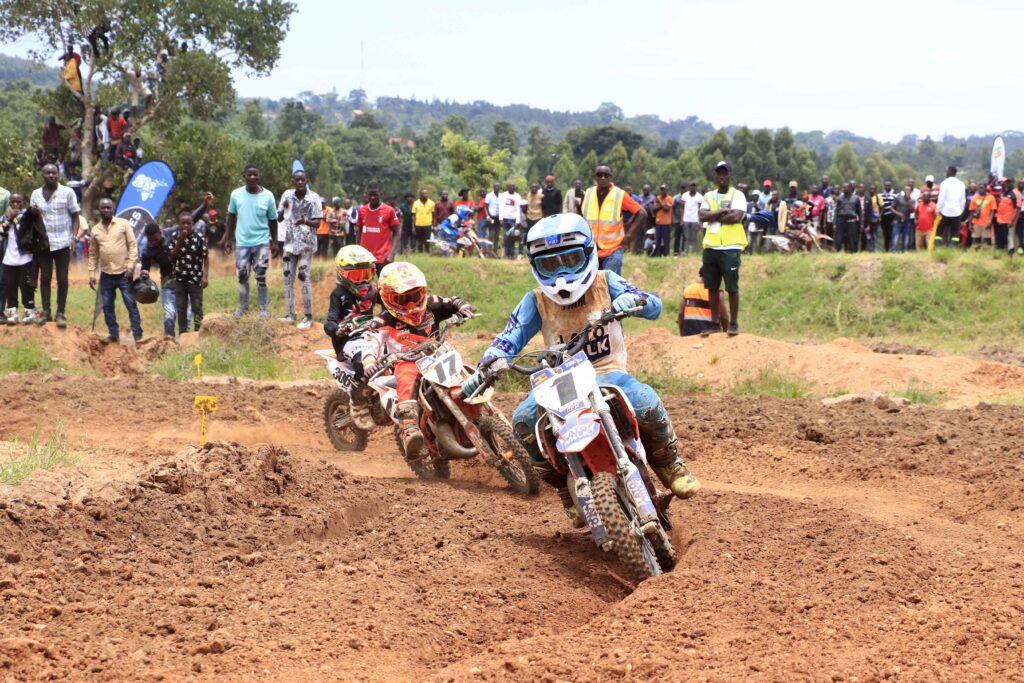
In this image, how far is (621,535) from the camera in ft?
19.1

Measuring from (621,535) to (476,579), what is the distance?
78cm

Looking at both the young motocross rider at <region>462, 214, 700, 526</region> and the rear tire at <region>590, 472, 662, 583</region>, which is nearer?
the rear tire at <region>590, 472, 662, 583</region>

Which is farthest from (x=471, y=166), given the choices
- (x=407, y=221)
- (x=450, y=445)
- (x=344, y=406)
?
(x=450, y=445)

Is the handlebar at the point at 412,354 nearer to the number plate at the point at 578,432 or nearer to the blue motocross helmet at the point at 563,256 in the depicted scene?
the blue motocross helmet at the point at 563,256

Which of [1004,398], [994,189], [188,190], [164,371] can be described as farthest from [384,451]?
[188,190]

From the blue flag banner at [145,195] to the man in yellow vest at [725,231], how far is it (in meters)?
8.39

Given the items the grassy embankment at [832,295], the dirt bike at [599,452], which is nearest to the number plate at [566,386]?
the dirt bike at [599,452]

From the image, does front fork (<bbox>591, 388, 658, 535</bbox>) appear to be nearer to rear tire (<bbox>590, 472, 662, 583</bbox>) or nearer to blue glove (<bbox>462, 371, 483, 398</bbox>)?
rear tire (<bbox>590, 472, 662, 583</bbox>)

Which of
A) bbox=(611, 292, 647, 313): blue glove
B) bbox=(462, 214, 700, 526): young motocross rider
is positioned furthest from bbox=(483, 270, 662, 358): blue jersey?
bbox=(611, 292, 647, 313): blue glove

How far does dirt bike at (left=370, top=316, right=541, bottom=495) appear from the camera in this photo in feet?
27.6

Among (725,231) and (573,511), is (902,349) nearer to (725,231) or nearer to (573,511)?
(725,231)

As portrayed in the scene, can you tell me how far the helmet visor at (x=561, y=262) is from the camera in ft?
21.7

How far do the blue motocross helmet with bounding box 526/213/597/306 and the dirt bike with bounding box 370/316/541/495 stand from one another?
1627mm

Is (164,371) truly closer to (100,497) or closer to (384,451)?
(384,451)
